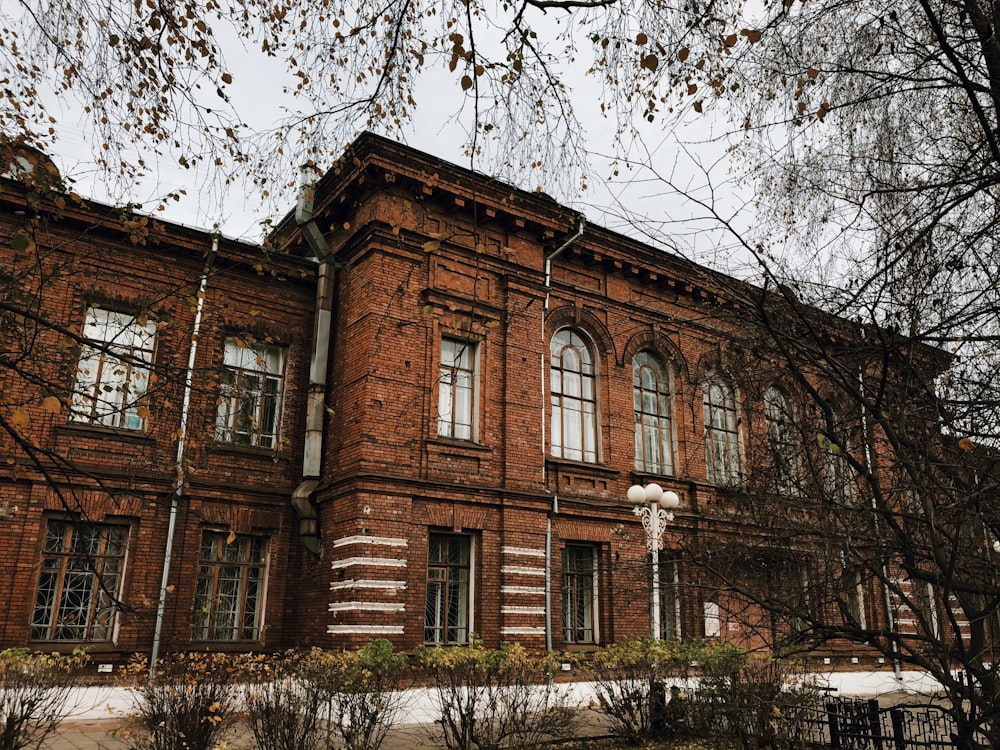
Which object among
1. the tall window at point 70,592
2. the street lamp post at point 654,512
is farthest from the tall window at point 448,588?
the tall window at point 70,592

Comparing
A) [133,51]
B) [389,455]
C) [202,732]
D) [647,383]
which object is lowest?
[202,732]

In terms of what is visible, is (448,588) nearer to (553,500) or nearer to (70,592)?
(553,500)

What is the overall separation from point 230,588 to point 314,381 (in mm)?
3865

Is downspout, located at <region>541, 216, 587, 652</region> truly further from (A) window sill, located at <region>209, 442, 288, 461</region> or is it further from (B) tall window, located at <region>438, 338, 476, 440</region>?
(A) window sill, located at <region>209, 442, 288, 461</region>

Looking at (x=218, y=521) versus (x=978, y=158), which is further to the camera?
(x=218, y=521)

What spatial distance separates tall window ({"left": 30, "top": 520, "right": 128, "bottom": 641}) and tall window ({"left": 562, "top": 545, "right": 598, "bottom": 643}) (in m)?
7.84

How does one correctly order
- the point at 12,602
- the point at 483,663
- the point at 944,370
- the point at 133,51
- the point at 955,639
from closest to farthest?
1. the point at 955,639
2. the point at 944,370
3. the point at 133,51
4. the point at 483,663
5. the point at 12,602

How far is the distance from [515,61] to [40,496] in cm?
1089

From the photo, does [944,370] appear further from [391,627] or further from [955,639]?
[391,627]

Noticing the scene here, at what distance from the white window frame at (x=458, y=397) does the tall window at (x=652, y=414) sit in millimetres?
4082

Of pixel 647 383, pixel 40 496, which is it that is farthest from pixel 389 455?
pixel 647 383

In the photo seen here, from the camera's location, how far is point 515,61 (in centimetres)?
528

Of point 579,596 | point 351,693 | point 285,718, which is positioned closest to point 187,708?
point 285,718

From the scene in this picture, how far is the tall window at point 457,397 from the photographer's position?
1453 centimetres
